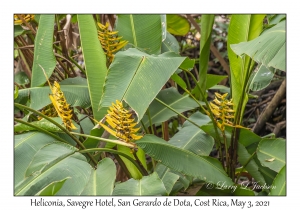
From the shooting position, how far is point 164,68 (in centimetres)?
88

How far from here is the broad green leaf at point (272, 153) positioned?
3.37 feet

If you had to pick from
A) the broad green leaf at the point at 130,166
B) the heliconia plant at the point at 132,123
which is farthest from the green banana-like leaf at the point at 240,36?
the broad green leaf at the point at 130,166

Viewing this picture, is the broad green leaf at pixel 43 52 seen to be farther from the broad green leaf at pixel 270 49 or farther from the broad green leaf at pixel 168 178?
the broad green leaf at pixel 270 49

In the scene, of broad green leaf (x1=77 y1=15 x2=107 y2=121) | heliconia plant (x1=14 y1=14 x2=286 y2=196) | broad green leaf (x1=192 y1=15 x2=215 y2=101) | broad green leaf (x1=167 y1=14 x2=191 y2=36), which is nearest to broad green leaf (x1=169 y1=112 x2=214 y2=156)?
heliconia plant (x1=14 y1=14 x2=286 y2=196)

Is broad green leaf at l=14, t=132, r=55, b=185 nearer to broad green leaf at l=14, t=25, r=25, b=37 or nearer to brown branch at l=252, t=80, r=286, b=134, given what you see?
broad green leaf at l=14, t=25, r=25, b=37

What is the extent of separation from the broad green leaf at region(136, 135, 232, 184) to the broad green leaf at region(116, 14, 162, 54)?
0.32 meters

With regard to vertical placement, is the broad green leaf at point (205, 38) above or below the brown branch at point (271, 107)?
above

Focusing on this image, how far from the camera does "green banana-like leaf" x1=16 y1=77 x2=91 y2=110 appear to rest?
1067mm

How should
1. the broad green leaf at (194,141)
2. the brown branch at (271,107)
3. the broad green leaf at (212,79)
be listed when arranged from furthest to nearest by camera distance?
1. the brown branch at (271,107)
2. the broad green leaf at (212,79)
3. the broad green leaf at (194,141)

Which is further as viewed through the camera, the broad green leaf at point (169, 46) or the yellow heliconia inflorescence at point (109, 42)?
the broad green leaf at point (169, 46)

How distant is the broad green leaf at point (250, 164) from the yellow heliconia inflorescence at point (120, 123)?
0.35m

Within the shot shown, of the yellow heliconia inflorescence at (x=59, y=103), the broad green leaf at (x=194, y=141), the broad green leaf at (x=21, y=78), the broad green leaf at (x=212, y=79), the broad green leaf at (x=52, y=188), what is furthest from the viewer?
the broad green leaf at (x=21, y=78)
